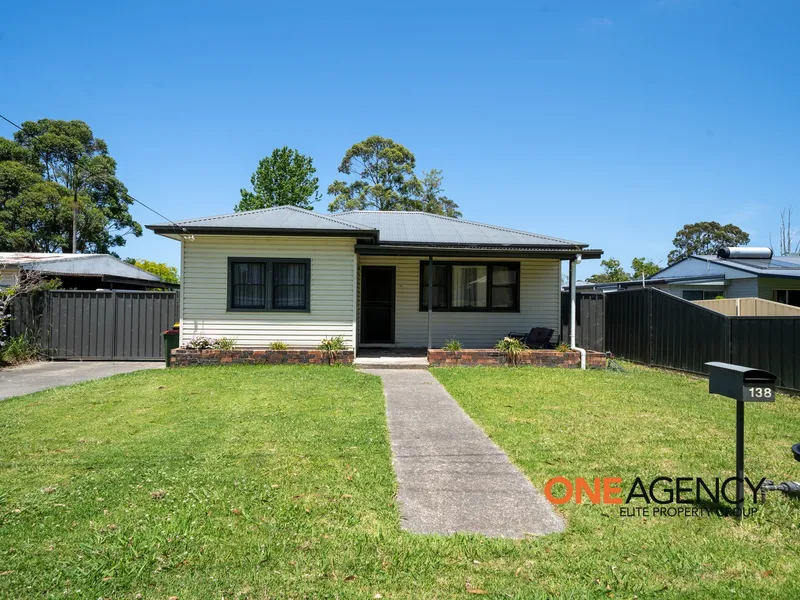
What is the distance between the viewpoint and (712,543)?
3.10 meters

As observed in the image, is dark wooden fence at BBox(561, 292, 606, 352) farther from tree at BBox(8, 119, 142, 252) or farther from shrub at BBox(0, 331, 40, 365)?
tree at BBox(8, 119, 142, 252)

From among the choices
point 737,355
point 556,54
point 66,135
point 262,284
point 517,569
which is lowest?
point 517,569

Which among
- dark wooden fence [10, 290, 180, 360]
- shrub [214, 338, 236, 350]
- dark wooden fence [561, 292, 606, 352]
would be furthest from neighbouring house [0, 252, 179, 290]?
dark wooden fence [561, 292, 606, 352]

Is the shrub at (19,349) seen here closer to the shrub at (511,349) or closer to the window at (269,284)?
the window at (269,284)

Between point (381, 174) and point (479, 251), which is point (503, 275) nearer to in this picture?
point (479, 251)

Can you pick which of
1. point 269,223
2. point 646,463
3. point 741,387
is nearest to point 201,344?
point 269,223

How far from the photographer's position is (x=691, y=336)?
411 inches

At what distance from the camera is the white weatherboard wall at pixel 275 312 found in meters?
11.3

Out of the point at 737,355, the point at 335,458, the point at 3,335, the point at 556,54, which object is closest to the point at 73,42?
the point at 3,335

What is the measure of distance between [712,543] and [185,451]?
4.39 metres

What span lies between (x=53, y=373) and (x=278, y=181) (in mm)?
22162

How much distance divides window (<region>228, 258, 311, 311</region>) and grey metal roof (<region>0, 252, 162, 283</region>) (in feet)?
22.9

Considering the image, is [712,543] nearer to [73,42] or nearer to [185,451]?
[185,451]

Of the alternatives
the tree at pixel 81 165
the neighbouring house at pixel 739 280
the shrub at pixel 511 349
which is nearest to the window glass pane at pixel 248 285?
the shrub at pixel 511 349
